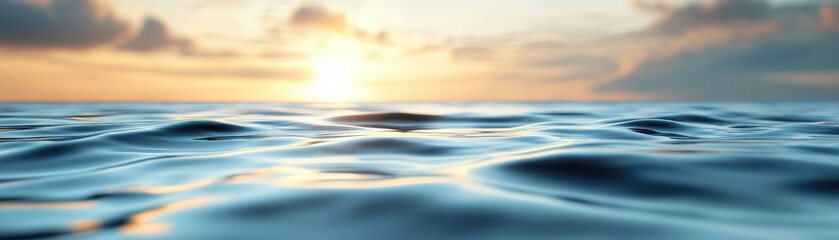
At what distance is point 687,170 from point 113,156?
4094mm

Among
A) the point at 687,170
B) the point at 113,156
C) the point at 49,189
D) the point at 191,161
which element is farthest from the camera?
the point at 113,156

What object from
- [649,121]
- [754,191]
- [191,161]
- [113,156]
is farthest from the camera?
[649,121]

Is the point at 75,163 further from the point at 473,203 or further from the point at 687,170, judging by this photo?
the point at 687,170

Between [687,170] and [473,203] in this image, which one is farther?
Result: [687,170]

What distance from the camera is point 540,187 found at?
2580 millimetres

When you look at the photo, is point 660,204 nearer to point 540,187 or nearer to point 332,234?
point 540,187

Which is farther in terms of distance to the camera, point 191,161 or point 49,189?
point 191,161

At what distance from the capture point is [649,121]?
8.05m

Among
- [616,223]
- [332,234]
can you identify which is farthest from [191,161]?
[616,223]

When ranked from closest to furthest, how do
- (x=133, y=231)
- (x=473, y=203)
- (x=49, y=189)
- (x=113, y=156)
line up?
(x=133, y=231) < (x=473, y=203) < (x=49, y=189) < (x=113, y=156)

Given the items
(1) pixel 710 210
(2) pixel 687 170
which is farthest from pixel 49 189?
(2) pixel 687 170

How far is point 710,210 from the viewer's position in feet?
6.93

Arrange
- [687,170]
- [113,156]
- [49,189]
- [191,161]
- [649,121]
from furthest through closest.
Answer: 1. [649,121]
2. [113,156]
3. [191,161]
4. [687,170]
5. [49,189]

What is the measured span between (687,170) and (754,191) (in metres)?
0.48
